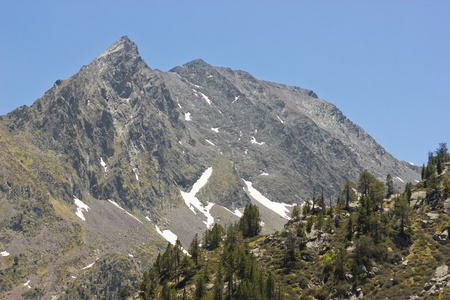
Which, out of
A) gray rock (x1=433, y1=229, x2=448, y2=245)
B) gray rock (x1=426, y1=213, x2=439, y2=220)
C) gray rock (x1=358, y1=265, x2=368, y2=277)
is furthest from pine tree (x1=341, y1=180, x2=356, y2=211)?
gray rock (x1=358, y1=265, x2=368, y2=277)

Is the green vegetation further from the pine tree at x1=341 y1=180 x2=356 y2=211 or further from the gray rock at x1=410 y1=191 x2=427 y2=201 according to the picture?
the gray rock at x1=410 y1=191 x2=427 y2=201

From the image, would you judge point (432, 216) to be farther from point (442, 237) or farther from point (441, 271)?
point (441, 271)

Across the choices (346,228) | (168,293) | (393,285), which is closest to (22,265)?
(168,293)

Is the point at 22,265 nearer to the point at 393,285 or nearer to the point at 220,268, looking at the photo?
the point at 220,268

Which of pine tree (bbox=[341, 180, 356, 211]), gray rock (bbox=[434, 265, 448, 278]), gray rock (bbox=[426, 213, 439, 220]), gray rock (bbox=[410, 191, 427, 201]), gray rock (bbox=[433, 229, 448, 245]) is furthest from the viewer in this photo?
pine tree (bbox=[341, 180, 356, 211])

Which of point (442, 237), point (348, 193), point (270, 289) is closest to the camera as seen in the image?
point (270, 289)

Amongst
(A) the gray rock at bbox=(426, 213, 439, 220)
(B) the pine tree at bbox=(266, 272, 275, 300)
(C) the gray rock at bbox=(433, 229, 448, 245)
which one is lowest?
(B) the pine tree at bbox=(266, 272, 275, 300)

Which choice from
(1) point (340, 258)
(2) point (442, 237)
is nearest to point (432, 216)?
(2) point (442, 237)

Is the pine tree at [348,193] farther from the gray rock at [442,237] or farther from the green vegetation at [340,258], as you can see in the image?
the gray rock at [442,237]

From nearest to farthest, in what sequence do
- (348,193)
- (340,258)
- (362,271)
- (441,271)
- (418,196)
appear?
(441,271) < (362,271) < (340,258) < (418,196) < (348,193)

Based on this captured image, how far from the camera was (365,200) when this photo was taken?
360 ft

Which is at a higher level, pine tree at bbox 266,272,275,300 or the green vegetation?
the green vegetation

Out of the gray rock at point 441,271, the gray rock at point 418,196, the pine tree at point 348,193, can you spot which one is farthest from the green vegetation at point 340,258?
the gray rock at point 441,271

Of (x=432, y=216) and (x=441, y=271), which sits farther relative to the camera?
(x=432, y=216)
